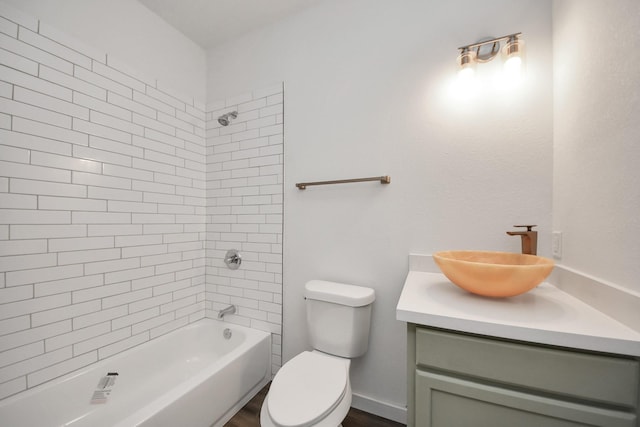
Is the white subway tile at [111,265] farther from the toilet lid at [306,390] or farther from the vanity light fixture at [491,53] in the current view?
the vanity light fixture at [491,53]

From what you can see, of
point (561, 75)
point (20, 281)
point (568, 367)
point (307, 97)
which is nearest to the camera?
point (568, 367)

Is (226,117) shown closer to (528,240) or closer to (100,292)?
(100,292)

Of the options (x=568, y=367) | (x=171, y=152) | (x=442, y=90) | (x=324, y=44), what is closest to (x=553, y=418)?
(x=568, y=367)

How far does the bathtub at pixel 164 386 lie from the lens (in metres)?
1.17

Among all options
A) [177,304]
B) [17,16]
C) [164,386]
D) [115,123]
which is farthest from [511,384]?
[17,16]

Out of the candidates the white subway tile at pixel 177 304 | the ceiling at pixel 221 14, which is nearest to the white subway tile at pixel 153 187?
the white subway tile at pixel 177 304

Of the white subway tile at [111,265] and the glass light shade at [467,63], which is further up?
the glass light shade at [467,63]

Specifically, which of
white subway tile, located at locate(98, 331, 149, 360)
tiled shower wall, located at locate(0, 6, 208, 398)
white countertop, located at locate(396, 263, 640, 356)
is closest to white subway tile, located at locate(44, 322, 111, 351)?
tiled shower wall, located at locate(0, 6, 208, 398)

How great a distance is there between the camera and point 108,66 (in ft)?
5.03

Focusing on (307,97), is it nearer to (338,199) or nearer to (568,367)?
(338,199)

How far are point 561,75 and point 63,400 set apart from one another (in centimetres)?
286

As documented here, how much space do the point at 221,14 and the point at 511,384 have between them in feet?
8.33

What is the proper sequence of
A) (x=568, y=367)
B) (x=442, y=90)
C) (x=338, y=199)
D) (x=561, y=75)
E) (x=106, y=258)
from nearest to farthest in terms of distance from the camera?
(x=568, y=367)
(x=561, y=75)
(x=442, y=90)
(x=106, y=258)
(x=338, y=199)

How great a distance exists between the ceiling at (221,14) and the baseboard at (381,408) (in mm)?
2603
